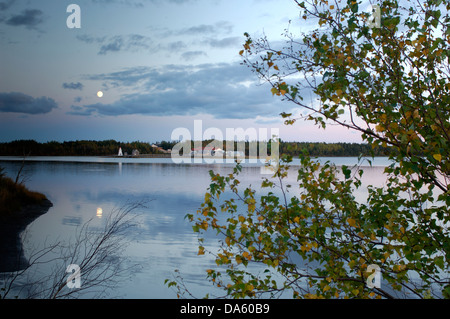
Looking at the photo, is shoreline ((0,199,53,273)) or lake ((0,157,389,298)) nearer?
lake ((0,157,389,298))

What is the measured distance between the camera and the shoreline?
11120mm

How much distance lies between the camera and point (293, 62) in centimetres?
451

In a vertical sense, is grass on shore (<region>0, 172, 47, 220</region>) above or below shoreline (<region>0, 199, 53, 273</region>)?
above

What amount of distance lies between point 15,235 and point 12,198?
209 inches

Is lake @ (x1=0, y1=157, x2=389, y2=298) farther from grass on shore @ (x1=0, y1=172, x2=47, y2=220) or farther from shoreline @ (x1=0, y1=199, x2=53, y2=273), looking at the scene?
grass on shore @ (x1=0, y1=172, x2=47, y2=220)

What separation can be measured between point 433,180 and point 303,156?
136cm

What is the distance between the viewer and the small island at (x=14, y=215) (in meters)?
11.7

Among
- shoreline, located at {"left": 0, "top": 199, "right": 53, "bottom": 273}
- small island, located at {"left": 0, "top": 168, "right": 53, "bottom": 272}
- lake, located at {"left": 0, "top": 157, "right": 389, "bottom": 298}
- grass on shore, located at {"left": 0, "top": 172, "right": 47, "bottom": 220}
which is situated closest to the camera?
lake, located at {"left": 0, "top": 157, "right": 389, "bottom": 298}

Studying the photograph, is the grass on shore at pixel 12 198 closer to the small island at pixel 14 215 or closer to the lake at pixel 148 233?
the small island at pixel 14 215

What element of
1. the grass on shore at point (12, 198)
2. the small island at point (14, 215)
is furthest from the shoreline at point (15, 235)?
the grass on shore at point (12, 198)

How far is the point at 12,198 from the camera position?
731 inches

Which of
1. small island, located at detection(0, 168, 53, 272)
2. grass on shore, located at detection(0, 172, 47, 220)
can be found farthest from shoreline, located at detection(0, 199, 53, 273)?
grass on shore, located at detection(0, 172, 47, 220)

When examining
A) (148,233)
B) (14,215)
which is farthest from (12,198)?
(148,233)
